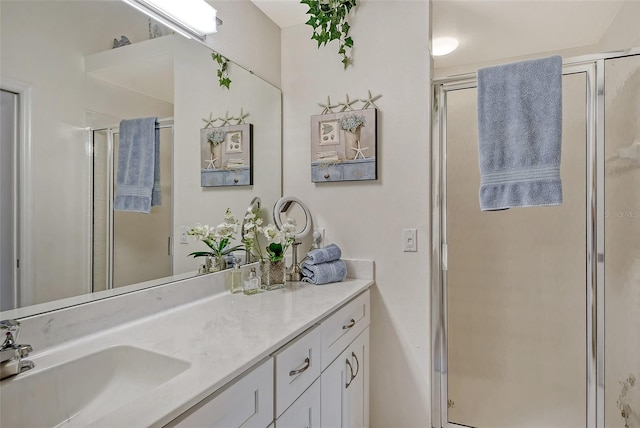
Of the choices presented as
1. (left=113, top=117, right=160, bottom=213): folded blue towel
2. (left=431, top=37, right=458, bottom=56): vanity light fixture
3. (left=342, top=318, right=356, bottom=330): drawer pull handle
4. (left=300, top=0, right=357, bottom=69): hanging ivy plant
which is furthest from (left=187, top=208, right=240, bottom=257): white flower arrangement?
(left=431, top=37, right=458, bottom=56): vanity light fixture

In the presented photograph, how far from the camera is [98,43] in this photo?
102 cm

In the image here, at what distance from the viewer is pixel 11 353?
73cm

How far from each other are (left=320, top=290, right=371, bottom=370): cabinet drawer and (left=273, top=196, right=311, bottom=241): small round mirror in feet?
1.55

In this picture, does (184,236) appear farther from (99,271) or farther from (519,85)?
(519,85)

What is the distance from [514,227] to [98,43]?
2.07 meters

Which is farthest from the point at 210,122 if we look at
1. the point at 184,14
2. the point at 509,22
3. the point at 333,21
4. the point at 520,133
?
the point at 509,22

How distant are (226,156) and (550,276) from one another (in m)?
1.84

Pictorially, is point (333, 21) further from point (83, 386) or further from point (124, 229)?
point (83, 386)

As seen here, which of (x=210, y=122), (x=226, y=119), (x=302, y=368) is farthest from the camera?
(x=226, y=119)

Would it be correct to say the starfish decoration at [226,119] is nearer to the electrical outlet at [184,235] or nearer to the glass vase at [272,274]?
the electrical outlet at [184,235]

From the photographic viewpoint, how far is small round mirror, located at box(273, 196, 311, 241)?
1.79m

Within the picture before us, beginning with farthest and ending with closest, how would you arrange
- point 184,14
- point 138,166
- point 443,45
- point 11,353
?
point 443,45, point 184,14, point 138,166, point 11,353

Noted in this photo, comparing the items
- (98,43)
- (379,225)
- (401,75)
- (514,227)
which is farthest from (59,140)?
(514,227)

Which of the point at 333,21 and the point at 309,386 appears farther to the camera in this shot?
the point at 333,21
